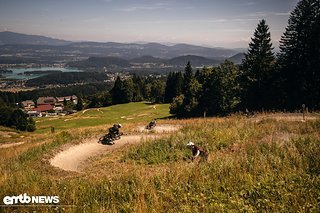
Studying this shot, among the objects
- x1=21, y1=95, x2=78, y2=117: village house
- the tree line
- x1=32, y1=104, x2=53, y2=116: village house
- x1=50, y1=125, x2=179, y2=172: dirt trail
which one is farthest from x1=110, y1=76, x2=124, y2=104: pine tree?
x1=50, y1=125, x2=179, y2=172: dirt trail

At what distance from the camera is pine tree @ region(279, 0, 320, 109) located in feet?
121

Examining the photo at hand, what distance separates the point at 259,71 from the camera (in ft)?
143

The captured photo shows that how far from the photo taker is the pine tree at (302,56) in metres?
37.0

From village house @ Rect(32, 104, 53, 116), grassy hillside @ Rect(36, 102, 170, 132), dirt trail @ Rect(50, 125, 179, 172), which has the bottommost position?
village house @ Rect(32, 104, 53, 116)

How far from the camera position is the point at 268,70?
42969mm

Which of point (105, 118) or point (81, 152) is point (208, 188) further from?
point (105, 118)

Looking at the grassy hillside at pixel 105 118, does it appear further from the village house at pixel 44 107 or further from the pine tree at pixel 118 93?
the village house at pixel 44 107

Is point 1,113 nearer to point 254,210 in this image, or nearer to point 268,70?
point 268,70

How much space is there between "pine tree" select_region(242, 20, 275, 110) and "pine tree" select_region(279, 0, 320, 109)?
316cm

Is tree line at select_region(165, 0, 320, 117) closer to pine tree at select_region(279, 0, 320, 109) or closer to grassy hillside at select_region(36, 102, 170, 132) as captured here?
pine tree at select_region(279, 0, 320, 109)

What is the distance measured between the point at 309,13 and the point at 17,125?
66.8m

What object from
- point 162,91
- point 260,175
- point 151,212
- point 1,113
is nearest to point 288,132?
point 260,175

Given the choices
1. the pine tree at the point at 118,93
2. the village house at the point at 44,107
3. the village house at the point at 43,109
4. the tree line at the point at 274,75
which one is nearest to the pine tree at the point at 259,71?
the tree line at the point at 274,75

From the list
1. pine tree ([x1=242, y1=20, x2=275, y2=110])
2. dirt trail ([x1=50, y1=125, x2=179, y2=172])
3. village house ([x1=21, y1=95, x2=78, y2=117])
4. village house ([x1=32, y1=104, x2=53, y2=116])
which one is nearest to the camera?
dirt trail ([x1=50, y1=125, x2=179, y2=172])
